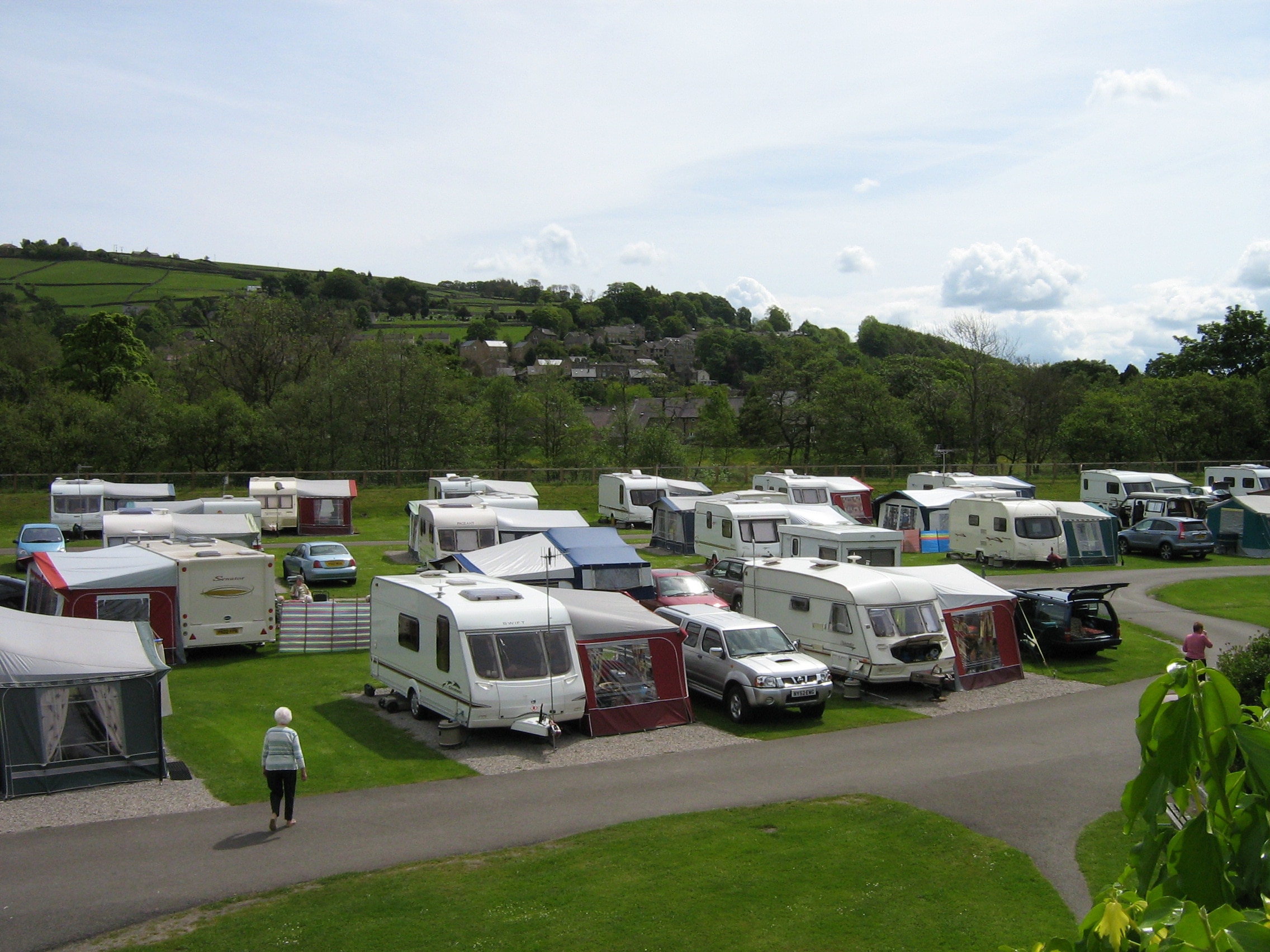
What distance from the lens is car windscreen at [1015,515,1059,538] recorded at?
3519 centimetres

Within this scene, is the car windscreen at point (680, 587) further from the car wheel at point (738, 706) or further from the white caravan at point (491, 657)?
the white caravan at point (491, 657)

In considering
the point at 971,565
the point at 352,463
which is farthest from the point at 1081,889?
the point at 352,463

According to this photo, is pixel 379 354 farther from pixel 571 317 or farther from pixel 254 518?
pixel 571 317

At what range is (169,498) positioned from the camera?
41.6 metres

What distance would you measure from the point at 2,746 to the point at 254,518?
23.2 metres

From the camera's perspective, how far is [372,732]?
17.0 meters

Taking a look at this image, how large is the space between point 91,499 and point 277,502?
23.8ft

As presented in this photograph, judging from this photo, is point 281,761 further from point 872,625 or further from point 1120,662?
point 1120,662

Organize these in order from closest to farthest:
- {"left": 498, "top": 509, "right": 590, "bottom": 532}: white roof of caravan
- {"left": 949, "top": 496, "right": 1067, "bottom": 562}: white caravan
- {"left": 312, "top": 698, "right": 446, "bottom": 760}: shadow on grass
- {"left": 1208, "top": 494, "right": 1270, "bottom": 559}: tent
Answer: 1. {"left": 312, "top": 698, "right": 446, "bottom": 760}: shadow on grass
2. {"left": 498, "top": 509, "right": 590, "bottom": 532}: white roof of caravan
3. {"left": 949, "top": 496, "right": 1067, "bottom": 562}: white caravan
4. {"left": 1208, "top": 494, "right": 1270, "bottom": 559}: tent

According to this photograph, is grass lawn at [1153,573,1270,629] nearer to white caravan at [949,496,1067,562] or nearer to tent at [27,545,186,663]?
white caravan at [949,496,1067,562]

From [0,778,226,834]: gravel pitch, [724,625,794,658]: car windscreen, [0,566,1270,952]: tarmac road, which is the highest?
[724,625,794,658]: car windscreen

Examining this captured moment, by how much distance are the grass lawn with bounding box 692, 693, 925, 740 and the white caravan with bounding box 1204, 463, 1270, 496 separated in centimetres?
3820

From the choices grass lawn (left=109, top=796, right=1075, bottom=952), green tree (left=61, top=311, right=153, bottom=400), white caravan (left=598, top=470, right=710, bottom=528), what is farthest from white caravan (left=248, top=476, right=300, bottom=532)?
grass lawn (left=109, top=796, right=1075, bottom=952)

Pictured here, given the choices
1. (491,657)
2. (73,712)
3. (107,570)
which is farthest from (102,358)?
(491,657)
